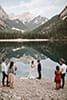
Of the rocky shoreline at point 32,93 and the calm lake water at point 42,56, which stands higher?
the calm lake water at point 42,56

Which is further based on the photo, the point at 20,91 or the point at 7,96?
the point at 20,91

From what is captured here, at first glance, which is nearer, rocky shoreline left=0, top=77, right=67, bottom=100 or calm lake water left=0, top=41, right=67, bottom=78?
rocky shoreline left=0, top=77, right=67, bottom=100

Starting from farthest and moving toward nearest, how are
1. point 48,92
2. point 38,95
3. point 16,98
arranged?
point 48,92 → point 38,95 → point 16,98

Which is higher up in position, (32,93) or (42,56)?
(42,56)

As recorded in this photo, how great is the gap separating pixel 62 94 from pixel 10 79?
5242 mm

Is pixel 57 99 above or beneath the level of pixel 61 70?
beneath

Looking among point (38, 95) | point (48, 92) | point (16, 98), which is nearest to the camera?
point (16, 98)

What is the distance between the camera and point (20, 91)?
90.2 ft

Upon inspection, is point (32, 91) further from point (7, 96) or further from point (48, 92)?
point (7, 96)

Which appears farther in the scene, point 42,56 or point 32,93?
point 42,56

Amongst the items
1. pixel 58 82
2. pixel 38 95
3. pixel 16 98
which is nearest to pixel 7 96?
pixel 16 98

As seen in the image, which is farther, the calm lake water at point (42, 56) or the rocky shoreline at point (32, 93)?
the calm lake water at point (42, 56)

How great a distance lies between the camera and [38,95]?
2573 cm

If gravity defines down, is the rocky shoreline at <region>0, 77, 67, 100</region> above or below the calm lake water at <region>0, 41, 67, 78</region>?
below
